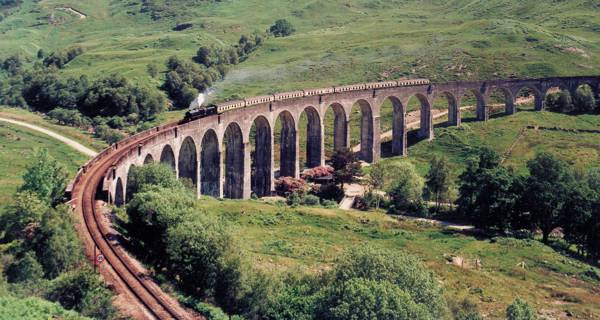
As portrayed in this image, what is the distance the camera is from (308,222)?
6575cm

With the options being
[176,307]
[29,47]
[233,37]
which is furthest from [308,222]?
[29,47]

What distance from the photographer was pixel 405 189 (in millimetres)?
74188

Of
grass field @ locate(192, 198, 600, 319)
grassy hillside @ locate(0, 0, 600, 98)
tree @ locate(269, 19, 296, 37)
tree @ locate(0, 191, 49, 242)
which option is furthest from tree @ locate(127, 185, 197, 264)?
tree @ locate(269, 19, 296, 37)

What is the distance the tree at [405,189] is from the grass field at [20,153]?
36356 millimetres

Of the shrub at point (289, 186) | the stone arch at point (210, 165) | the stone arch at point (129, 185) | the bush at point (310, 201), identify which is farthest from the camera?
the shrub at point (289, 186)

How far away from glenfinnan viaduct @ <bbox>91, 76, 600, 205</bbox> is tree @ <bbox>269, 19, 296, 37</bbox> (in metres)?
84.1

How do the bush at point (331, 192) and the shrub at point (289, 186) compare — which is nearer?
the bush at point (331, 192)

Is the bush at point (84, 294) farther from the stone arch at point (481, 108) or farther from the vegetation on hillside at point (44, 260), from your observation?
the stone arch at point (481, 108)

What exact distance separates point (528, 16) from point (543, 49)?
41.5m

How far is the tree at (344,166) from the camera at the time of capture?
80062 millimetres

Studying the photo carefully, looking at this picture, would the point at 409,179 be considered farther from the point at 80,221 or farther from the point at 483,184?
the point at 80,221

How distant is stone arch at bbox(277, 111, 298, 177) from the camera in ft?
287

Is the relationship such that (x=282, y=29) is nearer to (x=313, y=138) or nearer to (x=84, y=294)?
(x=313, y=138)

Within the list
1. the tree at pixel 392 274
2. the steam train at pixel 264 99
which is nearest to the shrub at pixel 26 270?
the tree at pixel 392 274
